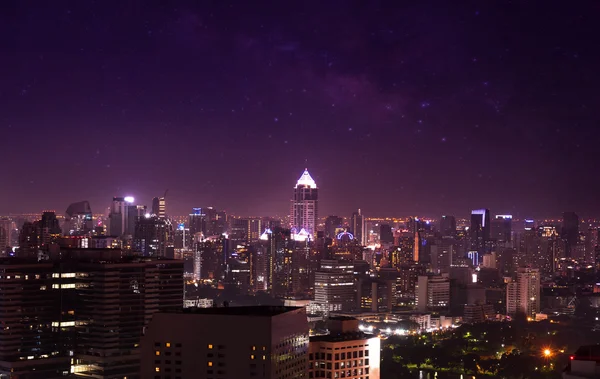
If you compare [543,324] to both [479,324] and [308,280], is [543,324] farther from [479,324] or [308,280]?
[308,280]

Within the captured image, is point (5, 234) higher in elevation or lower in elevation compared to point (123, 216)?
lower

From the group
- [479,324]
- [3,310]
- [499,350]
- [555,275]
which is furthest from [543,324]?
[3,310]

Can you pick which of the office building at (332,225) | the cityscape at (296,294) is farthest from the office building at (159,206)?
the office building at (332,225)

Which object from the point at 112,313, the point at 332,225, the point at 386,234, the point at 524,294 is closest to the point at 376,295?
the point at 524,294

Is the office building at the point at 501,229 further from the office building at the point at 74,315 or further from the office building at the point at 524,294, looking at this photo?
the office building at the point at 74,315

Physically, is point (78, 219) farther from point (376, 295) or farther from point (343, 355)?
point (343, 355)

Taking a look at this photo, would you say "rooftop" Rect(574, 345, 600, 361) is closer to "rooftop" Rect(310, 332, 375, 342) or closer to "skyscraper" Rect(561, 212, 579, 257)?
"rooftop" Rect(310, 332, 375, 342)
